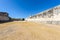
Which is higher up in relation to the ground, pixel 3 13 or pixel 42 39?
pixel 3 13

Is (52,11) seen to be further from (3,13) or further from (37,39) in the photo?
(3,13)

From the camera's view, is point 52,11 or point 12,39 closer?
point 12,39

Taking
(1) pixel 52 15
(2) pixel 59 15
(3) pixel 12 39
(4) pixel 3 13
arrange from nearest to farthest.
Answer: (3) pixel 12 39 → (2) pixel 59 15 → (1) pixel 52 15 → (4) pixel 3 13

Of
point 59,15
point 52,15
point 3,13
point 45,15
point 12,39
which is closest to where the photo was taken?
point 12,39

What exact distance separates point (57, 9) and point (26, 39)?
655cm

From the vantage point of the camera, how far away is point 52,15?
34.1 ft

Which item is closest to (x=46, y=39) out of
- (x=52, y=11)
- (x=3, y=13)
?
(x=52, y=11)

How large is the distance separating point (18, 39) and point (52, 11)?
751 centimetres

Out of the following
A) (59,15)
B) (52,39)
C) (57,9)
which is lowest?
(52,39)

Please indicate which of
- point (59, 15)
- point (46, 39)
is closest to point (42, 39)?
point (46, 39)

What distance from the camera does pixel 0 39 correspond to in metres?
4.10

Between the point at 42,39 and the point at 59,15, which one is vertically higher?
the point at 59,15

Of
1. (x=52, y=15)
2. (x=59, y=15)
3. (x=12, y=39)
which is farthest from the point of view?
(x=52, y=15)

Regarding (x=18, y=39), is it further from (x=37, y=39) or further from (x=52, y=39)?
(x=52, y=39)
